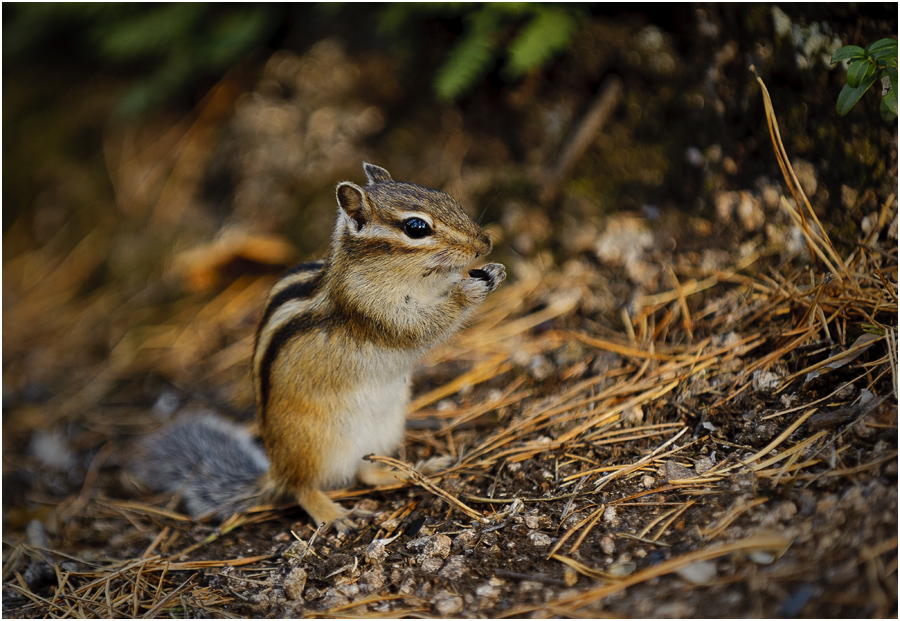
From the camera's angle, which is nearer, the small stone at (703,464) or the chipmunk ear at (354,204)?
the small stone at (703,464)

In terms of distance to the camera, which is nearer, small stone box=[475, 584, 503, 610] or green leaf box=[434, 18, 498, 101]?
small stone box=[475, 584, 503, 610]

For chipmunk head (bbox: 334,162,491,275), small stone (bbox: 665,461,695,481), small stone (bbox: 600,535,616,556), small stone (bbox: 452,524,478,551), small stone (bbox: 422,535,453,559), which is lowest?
small stone (bbox: 422,535,453,559)

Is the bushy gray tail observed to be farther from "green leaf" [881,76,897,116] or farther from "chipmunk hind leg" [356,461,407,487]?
"green leaf" [881,76,897,116]

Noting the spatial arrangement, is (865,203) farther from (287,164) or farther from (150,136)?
(150,136)

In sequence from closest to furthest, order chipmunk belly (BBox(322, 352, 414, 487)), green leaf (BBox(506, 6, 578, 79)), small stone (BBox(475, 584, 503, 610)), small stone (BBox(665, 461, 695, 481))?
small stone (BBox(475, 584, 503, 610)), small stone (BBox(665, 461, 695, 481)), chipmunk belly (BBox(322, 352, 414, 487)), green leaf (BBox(506, 6, 578, 79))

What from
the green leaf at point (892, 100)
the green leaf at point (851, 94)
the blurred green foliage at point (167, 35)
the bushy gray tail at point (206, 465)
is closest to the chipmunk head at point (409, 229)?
the bushy gray tail at point (206, 465)

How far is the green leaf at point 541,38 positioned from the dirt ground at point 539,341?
0.25 metres

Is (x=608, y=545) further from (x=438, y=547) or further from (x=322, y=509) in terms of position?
(x=322, y=509)

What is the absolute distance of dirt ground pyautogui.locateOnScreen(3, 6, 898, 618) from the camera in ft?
6.47

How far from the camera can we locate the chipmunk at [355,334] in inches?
102

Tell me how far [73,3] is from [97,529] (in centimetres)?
432

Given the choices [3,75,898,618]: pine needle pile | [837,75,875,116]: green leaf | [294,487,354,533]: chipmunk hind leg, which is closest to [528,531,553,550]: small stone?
[3,75,898,618]: pine needle pile

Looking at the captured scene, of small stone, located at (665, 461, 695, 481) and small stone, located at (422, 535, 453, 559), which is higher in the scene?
small stone, located at (665, 461, 695, 481)

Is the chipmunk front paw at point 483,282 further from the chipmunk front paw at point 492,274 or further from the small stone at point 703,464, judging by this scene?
the small stone at point 703,464
